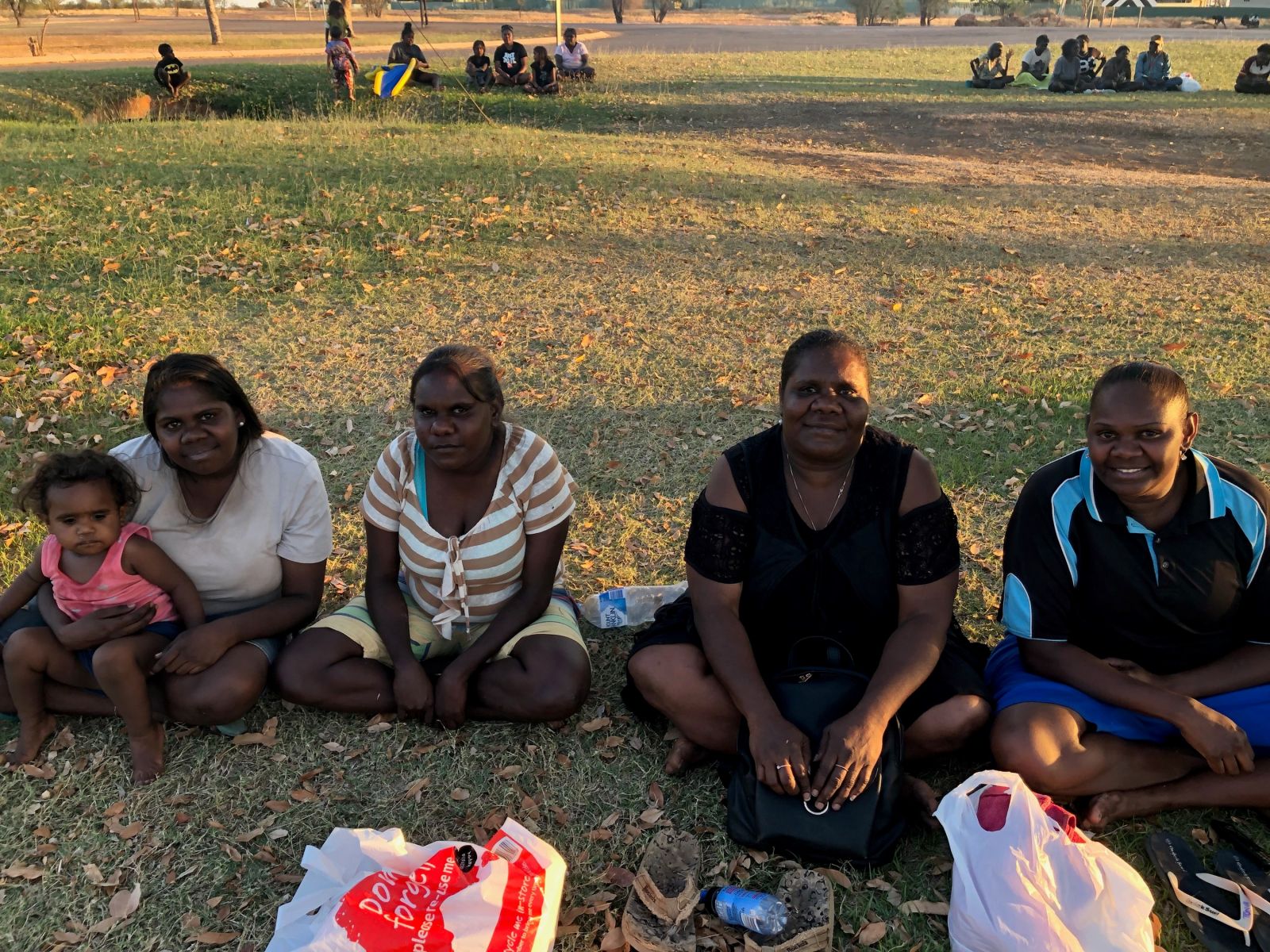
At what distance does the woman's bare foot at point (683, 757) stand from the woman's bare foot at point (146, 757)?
67.8 inches

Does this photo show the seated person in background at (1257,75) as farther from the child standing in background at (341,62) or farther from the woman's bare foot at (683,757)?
the woman's bare foot at (683,757)

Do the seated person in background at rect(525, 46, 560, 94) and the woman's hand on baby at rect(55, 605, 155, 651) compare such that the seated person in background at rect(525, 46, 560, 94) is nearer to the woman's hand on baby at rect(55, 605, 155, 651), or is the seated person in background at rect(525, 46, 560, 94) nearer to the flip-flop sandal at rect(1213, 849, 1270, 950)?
the woman's hand on baby at rect(55, 605, 155, 651)

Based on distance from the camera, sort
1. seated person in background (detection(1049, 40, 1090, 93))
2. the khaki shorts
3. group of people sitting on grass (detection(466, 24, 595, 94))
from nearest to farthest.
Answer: the khaki shorts → group of people sitting on grass (detection(466, 24, 595, 94)) → seated person in background (detection(1049, 40, 1090, 93))

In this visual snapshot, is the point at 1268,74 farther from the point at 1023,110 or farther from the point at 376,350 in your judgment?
the point at 376,350

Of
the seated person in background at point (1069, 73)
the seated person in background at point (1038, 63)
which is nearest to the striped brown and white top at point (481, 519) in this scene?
the seated person in background at point (1069, 73)

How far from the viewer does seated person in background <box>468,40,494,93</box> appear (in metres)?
18.8

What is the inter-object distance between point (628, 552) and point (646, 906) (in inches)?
83.8

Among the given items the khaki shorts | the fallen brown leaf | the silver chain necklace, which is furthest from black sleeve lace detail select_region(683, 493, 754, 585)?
the fallen brown leaf

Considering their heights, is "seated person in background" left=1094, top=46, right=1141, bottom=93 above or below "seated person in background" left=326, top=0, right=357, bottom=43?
below

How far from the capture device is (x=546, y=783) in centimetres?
319

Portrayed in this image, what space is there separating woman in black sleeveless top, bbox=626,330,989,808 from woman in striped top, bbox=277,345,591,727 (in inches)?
20.5

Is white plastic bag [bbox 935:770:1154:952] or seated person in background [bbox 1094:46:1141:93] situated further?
seated person in background [bbox 1094:46:1141:93]

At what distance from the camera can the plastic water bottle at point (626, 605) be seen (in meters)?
4.05

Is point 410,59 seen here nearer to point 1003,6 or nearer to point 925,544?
point 925,544
